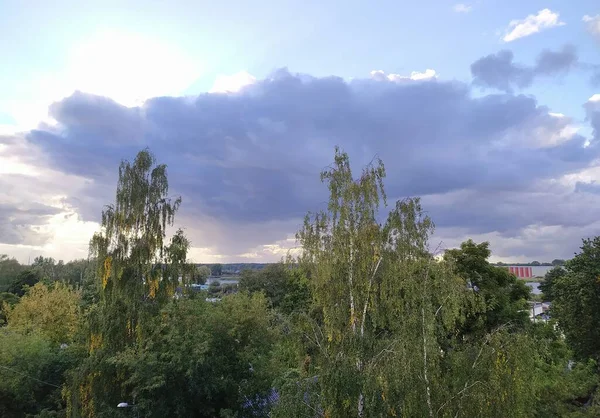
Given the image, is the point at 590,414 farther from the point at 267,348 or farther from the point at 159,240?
the point at 159,240

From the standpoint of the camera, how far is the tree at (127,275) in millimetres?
18125

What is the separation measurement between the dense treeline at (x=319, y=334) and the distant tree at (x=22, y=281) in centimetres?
3655

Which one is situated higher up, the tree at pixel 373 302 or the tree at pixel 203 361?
the tree at pixel 373 302

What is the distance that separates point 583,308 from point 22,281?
6892 cm

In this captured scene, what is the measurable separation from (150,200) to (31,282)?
57829 millimetres

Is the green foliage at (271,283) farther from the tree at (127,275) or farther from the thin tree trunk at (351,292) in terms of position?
the thin tree trunk at (351,292)

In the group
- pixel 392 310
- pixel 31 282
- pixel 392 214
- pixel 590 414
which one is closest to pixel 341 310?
pixel 392 310

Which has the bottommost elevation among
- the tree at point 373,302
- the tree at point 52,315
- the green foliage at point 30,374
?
the green foliage at point 30,374

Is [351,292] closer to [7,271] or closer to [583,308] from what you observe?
[583,308]

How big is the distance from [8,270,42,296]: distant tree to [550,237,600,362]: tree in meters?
65.3

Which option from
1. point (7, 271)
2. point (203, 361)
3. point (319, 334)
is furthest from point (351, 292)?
point (7, 271)

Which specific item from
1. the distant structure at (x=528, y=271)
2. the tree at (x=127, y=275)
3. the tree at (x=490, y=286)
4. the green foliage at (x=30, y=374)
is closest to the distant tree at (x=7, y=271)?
the green foliage at (x=30, y=374)

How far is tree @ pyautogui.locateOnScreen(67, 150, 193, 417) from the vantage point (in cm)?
1812

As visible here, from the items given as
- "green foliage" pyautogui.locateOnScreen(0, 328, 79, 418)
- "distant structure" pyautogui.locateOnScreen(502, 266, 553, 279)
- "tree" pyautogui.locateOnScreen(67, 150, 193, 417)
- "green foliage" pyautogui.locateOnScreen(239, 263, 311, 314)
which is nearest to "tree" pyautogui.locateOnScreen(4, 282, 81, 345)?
"green foliage" pyautogui.locateOnScreen(0, 328, 79, 418)
